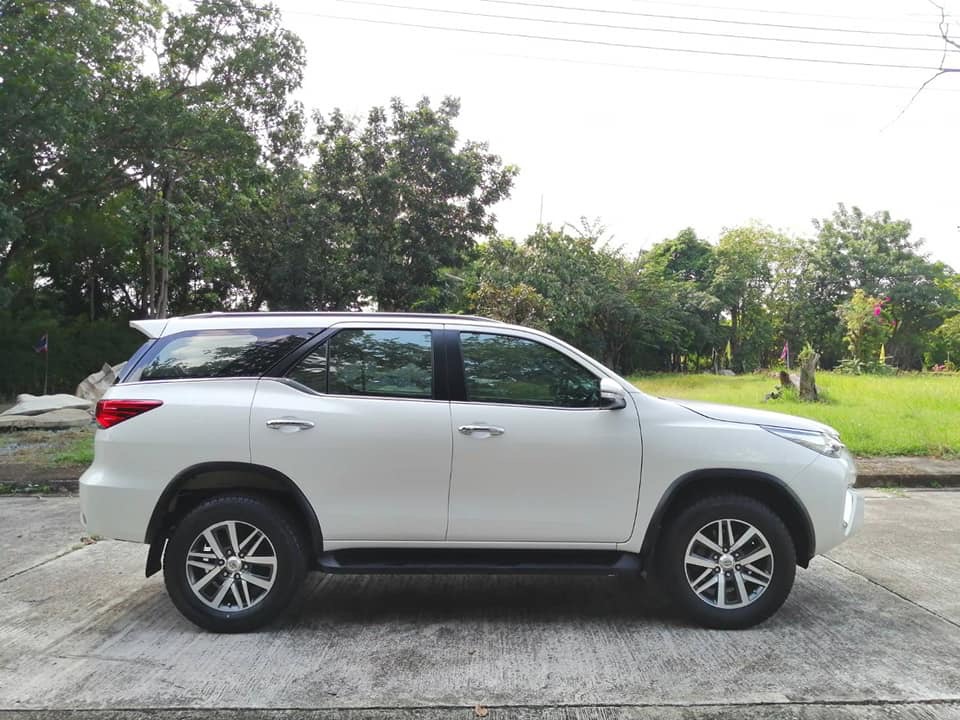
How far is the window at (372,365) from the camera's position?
4.34m

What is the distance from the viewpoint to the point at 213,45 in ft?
57.9

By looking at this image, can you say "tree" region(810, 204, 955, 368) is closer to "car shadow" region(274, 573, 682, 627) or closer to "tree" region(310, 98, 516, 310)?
"tree" region(310, 98, 516, 310)

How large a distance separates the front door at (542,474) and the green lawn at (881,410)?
2.85m

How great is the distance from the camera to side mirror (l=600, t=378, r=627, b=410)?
4.17m

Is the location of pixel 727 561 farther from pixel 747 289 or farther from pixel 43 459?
pixel 747 289

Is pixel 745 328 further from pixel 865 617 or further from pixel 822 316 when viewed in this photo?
pixel 865 617

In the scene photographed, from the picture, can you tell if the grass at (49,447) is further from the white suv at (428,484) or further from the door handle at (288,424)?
the door handle at (288,424)

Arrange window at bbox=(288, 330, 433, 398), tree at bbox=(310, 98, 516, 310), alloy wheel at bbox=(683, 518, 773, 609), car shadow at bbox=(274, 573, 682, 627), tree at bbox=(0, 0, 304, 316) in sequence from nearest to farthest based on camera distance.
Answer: alloy wheel at bbox=(683, 518, 773, 609), window at bbox=(288, 330, 433, 398), car shadow at bbox=(274, 573, 682, 627), tree at bbox=(0, 0, 304, 316), tree at bbox=(310, 98, 516, 310)

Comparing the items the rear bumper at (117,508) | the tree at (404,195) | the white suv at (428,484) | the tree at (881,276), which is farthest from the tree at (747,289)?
the rear bumper at (117,508)

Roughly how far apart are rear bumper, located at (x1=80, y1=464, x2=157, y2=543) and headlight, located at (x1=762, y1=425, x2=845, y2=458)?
11.5ft

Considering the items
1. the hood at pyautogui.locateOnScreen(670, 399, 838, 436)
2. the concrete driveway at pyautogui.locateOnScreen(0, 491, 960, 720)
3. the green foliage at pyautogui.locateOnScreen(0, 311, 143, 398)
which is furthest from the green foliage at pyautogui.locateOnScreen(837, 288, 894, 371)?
the concrete driveway at pyautogui.locateOnScreen(0, 491, 960, 720)

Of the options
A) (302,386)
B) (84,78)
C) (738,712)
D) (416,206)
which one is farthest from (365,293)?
(738,712)

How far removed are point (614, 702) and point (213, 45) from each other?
18061mm

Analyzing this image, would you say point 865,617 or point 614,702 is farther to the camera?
point 865,617
